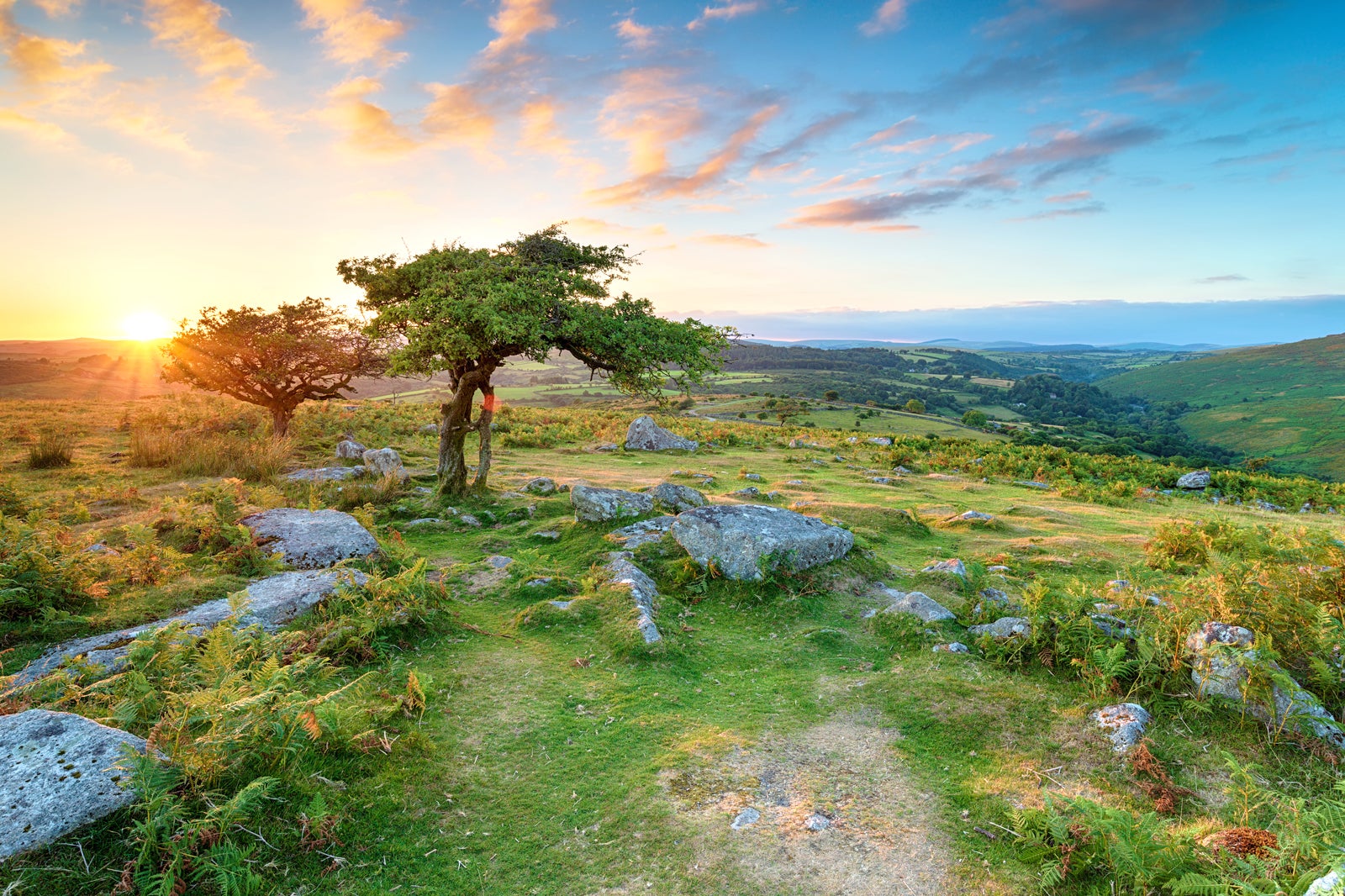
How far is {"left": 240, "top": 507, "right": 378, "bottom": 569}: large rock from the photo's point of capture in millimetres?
11367

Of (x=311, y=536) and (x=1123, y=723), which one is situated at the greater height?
(x=311, y=536)

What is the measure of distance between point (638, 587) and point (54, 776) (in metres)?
8.27

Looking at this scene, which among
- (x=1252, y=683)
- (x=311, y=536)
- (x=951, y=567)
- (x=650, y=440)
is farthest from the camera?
(x=650, y=440)

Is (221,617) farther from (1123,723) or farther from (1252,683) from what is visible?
(1252,683)

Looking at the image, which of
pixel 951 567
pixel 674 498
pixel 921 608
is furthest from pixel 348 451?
pixel 951 567

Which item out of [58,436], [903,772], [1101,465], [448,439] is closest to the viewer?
[903,772]

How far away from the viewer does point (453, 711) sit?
299 inches

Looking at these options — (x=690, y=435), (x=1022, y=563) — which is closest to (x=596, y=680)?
(x=1022, y=563)

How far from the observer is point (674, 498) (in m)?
16.9

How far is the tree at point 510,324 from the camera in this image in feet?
50.8

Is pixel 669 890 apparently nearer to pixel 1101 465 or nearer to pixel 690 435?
pixel 690 435

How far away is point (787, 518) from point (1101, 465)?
34.0 m

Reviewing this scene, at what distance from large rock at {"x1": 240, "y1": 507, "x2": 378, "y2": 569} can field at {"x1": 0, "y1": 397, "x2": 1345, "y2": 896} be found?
0.74m

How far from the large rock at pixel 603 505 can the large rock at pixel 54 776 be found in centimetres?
1096
